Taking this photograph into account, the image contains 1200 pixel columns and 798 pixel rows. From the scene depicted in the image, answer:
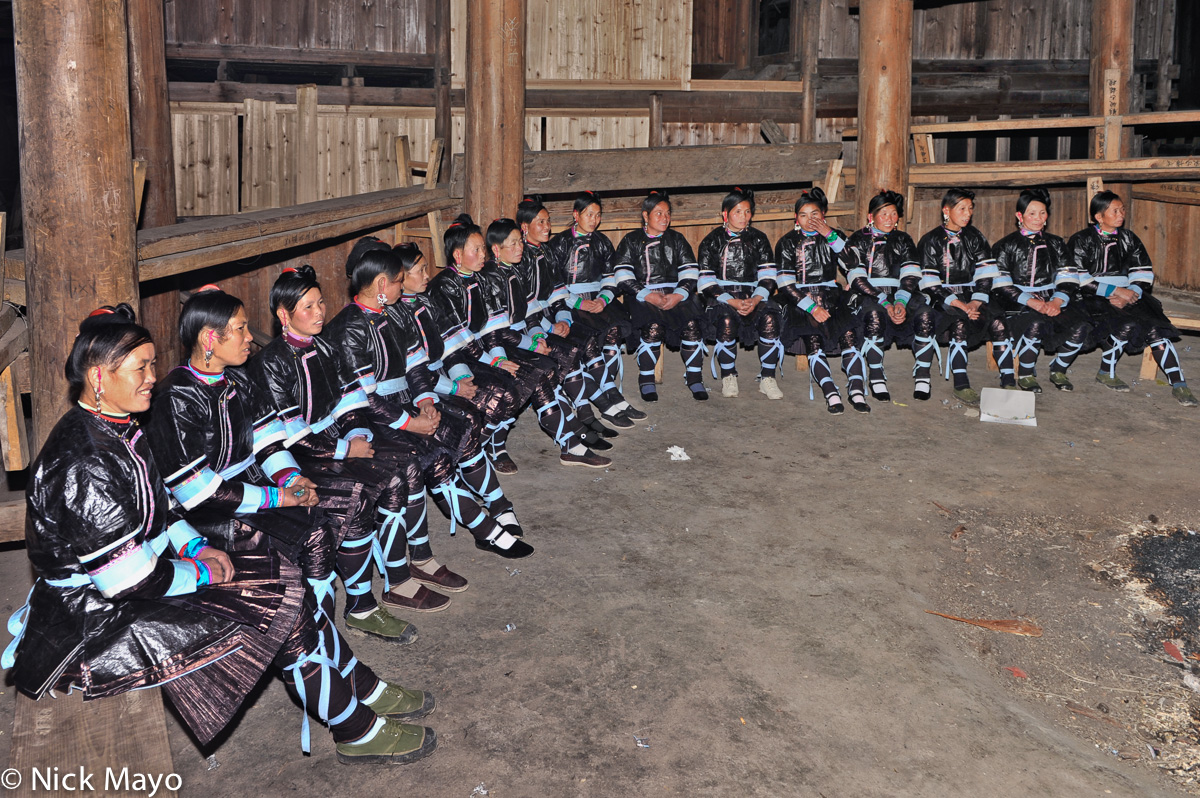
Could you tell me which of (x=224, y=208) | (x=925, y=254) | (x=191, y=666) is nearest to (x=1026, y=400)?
(x=925, y=254)

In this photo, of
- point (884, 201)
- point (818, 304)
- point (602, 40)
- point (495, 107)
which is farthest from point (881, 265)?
point (602, 40)

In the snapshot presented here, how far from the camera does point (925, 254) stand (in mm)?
8875

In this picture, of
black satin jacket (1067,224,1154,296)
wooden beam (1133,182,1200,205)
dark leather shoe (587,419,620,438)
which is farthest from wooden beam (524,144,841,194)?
wooden beam (1133,182,1200,205)

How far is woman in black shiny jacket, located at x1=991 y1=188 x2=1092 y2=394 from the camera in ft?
28.3

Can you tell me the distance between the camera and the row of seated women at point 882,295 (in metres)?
8.51

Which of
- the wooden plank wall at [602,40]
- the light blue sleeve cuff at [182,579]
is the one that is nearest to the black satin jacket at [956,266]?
the wooden plank wall at [602,40]

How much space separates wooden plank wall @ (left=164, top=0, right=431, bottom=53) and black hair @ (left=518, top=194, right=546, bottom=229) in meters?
4.57

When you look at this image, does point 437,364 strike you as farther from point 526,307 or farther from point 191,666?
point 191,666

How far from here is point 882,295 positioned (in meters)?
8.77

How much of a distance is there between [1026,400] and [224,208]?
8.17m

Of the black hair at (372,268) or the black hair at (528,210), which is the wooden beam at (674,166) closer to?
the black hair at (528,210)

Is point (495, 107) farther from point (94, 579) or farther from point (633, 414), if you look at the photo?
point (94, 579)

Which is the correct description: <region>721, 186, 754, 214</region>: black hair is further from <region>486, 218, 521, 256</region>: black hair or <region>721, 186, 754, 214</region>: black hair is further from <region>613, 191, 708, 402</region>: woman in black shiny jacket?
<region>486, 218, 521, 256</region>: black hair

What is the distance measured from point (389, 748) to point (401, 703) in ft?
1.00
